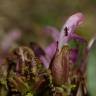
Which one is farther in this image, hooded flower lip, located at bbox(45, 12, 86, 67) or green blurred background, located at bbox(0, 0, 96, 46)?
green blurred background, located at bbox(0, 0, 96, 46)

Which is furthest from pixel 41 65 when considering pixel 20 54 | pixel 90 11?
pixel 90 11

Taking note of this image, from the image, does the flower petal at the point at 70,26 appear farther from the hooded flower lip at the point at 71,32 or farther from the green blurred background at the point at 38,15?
the green blurred background at the point at 38,15

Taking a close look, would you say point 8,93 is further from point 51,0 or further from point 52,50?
point 51,0

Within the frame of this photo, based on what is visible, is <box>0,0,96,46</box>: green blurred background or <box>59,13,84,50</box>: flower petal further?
<box>0,0,96,46</box>: green blurred background

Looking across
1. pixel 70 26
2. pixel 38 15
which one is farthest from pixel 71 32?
pixel 38 15

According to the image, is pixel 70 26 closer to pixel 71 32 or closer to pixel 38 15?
pixel 71 32

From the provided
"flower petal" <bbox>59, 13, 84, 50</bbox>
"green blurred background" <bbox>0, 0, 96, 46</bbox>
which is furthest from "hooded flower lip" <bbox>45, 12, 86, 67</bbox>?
"green blurred background" <bbox>0, 0, 96, 46</bbox>

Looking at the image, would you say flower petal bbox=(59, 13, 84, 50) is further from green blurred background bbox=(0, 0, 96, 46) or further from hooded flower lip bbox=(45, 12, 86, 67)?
green blurred background bbox=(0, 0, 96, 46)

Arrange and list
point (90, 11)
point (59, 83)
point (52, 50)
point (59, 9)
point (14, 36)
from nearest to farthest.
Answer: point (59, 83) < point (52, 50) < point (14, 36) < point (90, 11) < point (59, 9)
